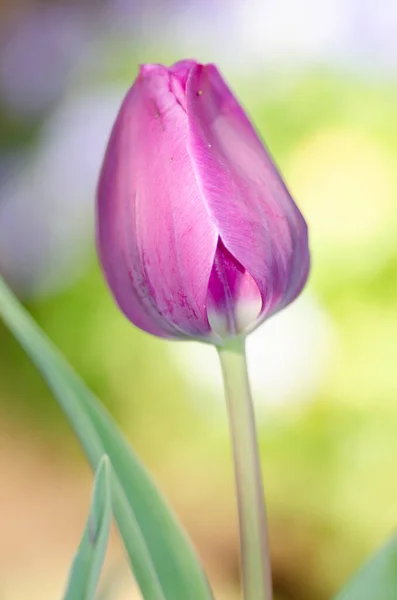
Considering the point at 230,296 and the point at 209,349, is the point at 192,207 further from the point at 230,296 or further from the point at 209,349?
the point at 209,349

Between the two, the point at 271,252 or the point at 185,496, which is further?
the point at 185,496

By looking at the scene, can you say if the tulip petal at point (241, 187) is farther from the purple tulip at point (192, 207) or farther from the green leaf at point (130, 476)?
the green leaf at point (130, 476)

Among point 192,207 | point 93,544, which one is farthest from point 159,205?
point 93,544

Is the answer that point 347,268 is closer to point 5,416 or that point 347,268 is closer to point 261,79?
point 261,79

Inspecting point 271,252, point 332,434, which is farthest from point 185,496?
point 271,252

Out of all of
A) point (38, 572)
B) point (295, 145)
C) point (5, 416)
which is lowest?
point (38, 572)

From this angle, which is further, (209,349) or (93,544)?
(209,349)

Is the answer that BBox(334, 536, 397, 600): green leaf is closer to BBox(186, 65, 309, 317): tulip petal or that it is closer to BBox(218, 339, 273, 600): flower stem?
BBox(218, 339, 273, 600): flower stem
